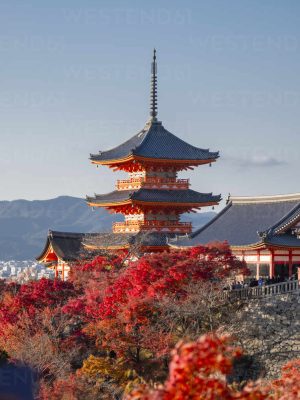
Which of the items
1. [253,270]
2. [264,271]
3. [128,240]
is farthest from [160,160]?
[264,271]

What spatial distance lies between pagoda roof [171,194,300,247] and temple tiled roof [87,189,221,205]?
218 cm

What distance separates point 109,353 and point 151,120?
67.7 feet

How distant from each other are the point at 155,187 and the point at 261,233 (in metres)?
11.4

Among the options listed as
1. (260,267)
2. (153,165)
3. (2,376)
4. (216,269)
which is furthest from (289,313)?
(153,165)

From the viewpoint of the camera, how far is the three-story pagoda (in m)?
44.5

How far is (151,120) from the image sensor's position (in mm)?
48906

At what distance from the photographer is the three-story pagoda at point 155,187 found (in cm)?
4453

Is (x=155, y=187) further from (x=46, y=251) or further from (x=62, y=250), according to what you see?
(x=46, y=251)

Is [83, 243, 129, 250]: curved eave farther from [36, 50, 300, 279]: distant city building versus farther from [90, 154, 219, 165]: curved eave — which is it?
[90, 154, 219, 165]: curved eave

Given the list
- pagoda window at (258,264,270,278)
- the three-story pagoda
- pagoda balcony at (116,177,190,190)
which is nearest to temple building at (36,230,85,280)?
the three-story pagoda

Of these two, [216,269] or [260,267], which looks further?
[260,267]

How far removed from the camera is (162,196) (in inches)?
1756

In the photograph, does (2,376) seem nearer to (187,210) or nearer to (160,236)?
(160,236)

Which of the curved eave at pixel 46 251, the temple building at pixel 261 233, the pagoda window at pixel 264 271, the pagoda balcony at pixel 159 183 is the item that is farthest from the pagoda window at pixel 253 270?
the curved eave at pixel 46 251
